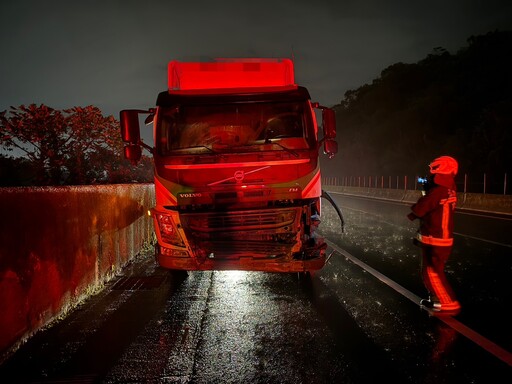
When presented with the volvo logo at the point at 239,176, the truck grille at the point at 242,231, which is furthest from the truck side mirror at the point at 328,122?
the volvo logo at the point at 239,176

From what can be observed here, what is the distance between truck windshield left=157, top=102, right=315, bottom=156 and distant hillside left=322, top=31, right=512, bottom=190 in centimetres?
3328

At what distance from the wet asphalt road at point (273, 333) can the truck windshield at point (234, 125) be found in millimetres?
2132

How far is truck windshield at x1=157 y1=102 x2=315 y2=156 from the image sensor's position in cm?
686

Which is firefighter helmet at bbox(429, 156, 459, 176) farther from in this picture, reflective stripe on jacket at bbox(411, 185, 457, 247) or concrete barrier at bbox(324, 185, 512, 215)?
concrete barrier at bbox(324, 185, 512, 215)

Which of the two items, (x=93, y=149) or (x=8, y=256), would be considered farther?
(x=93, y=149)

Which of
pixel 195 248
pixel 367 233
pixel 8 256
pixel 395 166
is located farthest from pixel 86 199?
pixel 395 166

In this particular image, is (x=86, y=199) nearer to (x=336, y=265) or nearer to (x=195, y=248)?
(x=195, y=248)

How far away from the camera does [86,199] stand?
684 cm

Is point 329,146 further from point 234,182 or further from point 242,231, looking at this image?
point 242,231

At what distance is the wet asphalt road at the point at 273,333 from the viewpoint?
13.2 feet

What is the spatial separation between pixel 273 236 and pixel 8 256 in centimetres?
326

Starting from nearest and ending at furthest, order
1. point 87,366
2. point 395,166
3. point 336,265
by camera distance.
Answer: point 87,366 < point 336,265 < point 395,166

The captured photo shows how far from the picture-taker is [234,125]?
7.01m

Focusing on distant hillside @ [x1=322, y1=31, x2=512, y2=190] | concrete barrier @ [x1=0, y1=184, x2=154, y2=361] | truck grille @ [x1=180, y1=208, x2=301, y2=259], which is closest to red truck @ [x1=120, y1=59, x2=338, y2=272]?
truck grille @ [x1=180, y1=208, x2=301, y2=259]
